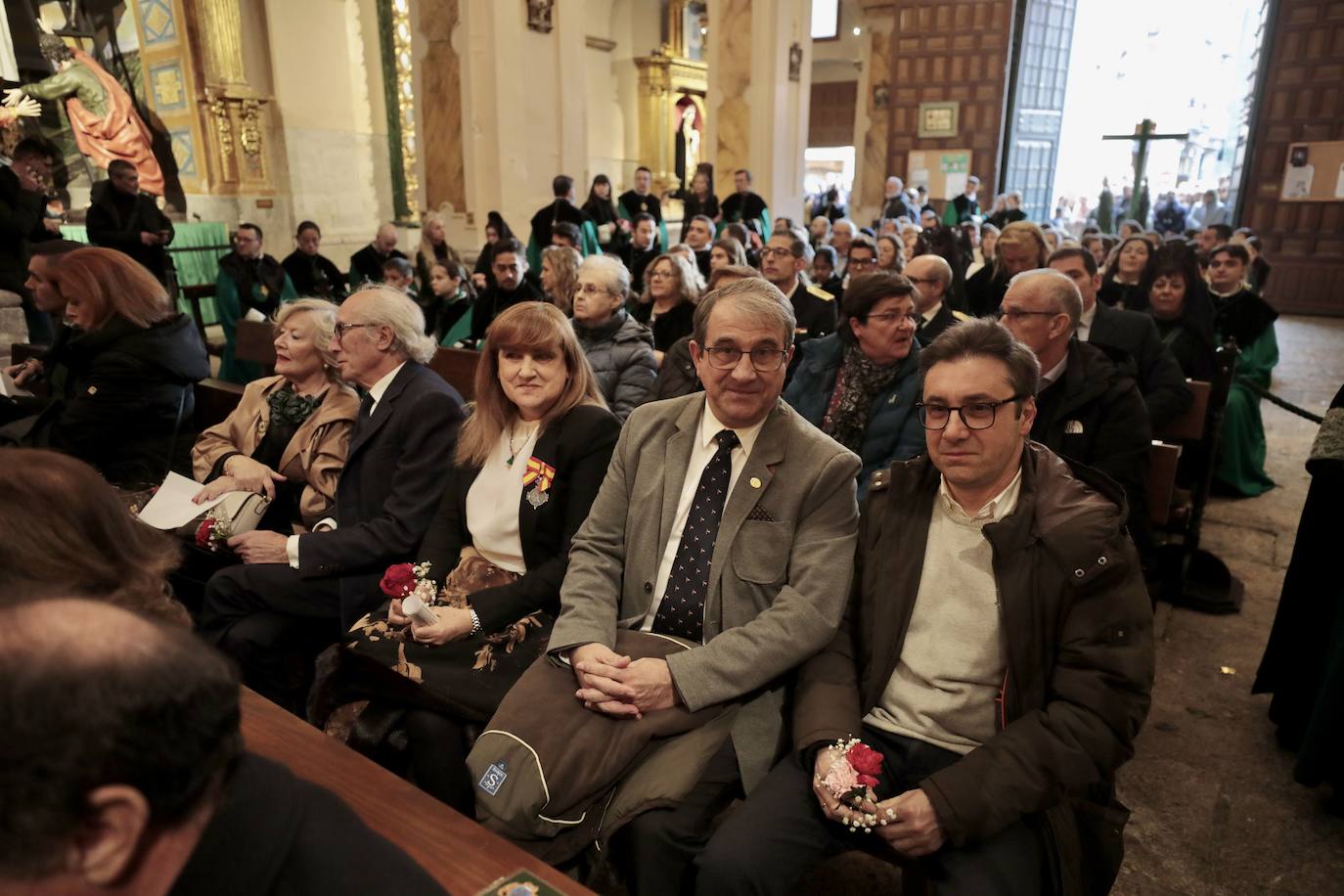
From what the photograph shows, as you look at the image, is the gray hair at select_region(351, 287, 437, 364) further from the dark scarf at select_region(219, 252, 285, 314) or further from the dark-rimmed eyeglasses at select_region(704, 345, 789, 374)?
the dark scarf at select_region(219, 252, 285, 314)

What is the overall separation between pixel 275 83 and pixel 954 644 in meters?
12.0

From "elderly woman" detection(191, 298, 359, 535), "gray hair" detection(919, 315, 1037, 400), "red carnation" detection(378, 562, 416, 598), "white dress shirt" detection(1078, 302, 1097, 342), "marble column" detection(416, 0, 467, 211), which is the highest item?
"marble column" detection(416, 0, 467, 211)

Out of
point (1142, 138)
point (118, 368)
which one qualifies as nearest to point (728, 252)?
point (118, 368)

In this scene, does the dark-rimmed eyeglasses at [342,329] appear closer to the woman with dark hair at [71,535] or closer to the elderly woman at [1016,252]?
the woman with dark hair at [71,535]

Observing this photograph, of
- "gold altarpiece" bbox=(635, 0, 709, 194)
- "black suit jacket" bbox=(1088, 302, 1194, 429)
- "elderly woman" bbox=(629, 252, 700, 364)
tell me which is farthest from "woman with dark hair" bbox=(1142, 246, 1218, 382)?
"gold altarpiece" bbox=(635, 0, 709, 194)

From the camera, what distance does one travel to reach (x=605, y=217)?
9.77 meters

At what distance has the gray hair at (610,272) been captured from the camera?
3.95 metres

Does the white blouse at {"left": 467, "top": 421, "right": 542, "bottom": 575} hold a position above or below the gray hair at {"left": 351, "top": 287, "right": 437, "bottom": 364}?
below

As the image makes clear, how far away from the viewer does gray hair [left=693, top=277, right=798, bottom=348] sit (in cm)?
211

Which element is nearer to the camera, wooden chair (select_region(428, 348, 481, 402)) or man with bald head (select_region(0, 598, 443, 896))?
man with bald head (select_region(0, 598, 443, 896))

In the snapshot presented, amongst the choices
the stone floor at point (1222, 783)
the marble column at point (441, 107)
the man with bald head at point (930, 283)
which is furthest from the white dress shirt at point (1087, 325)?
the marble column at point (441, 107)

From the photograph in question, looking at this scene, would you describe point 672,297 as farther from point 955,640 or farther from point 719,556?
point 955,640

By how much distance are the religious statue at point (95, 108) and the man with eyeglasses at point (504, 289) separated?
6.81 meters

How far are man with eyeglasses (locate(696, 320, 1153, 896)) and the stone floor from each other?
33.7 inches
